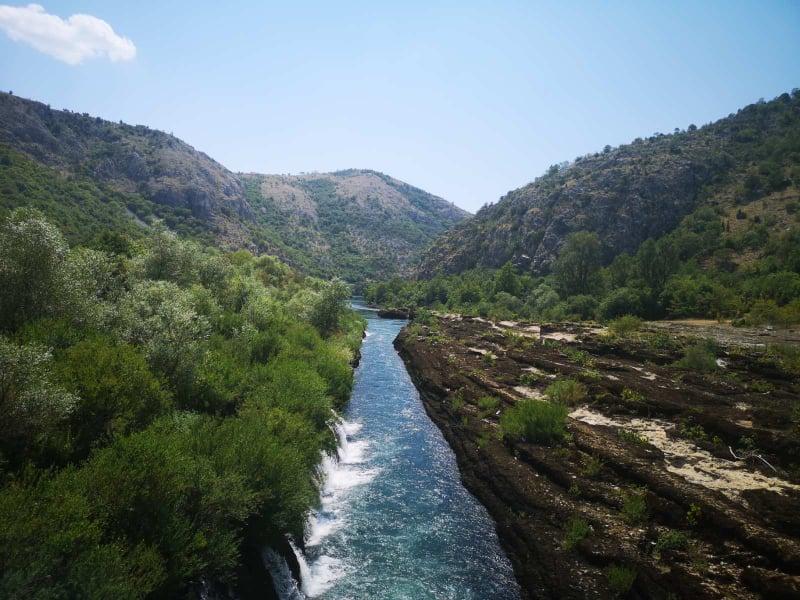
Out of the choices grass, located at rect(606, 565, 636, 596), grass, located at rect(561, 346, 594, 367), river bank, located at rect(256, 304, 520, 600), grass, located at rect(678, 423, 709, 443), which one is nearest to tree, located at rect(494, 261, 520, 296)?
grass, located at rect(561, 346, 594, 367)

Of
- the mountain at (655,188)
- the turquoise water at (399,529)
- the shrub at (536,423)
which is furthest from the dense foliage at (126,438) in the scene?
the mountain at (655,188)

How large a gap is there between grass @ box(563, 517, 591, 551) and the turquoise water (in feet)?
9.75

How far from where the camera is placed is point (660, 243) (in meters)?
99.8

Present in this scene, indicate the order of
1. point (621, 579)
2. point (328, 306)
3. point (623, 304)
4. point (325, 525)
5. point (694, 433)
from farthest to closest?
point (623, 304) → point (328, 306) → point (694, 433) → point (325, 525) → point (621, 579)

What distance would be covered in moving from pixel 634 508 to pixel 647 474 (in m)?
2.75

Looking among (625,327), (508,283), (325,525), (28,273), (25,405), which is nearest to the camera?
(25,405)

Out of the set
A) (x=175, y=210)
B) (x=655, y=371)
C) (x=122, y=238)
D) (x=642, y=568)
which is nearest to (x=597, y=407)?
(x=655, y=371)

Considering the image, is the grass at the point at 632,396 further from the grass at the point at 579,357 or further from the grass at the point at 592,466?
the grass at the point at 579,357

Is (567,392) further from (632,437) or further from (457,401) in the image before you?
(457,401)

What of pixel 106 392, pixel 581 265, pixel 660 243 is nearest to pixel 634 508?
pixel 106 392

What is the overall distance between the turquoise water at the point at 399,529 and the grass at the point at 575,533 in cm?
297

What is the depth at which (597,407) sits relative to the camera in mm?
33000

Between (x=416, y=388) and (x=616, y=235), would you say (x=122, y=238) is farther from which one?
(x=616, y=235)

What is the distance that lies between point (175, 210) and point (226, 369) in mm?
176342
